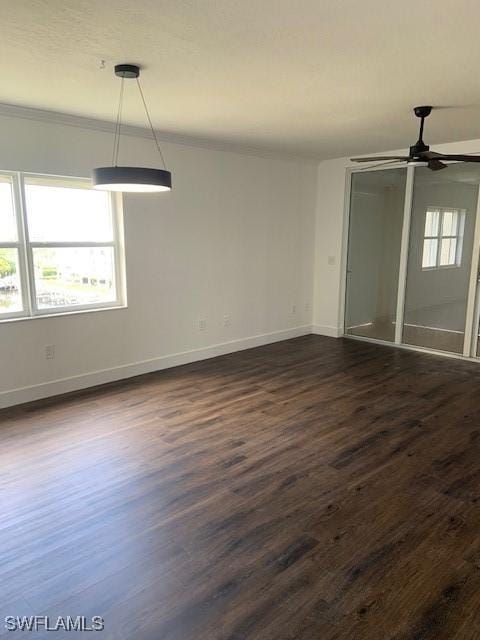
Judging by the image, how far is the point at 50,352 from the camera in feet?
13.8

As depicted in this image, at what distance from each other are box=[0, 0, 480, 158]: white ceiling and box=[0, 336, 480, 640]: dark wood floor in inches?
102

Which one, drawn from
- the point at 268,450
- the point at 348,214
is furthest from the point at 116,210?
the point at 348,214

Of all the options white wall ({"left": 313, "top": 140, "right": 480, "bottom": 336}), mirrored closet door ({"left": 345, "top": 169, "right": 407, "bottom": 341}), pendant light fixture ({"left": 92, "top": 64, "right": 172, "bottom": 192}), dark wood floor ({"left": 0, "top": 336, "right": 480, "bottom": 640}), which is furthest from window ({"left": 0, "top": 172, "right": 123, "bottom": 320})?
mirrored closet door ({"left": 345, "top": 169, "right": 407, "bottom": 341})

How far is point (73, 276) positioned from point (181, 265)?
1242 mm

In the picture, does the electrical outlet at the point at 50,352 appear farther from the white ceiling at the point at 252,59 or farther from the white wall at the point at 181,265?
the white ceiling at the point at 252,59

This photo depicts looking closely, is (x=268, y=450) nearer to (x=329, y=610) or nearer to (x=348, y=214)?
(x=329, y=610)

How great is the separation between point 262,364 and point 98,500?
302 centimetres

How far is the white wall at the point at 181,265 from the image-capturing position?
4051 mm

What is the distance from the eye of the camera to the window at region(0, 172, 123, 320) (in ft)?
12.9

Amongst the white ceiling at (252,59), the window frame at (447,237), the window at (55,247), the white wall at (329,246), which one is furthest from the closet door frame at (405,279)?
the window at (55,247)

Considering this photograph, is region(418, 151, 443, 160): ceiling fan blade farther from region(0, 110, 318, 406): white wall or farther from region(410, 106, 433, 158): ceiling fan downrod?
region(0, 110, 318, 406): white wall

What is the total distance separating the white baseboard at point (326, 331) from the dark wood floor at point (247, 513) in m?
2.39

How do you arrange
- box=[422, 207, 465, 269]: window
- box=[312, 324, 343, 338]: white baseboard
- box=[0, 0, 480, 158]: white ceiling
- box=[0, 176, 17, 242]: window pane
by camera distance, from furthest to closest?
box=[312, 324, 343, 338]: white baseboard < box=[422, 207, 465, 269]: window < box=[0, 176, 17, 242]: window pane < box=[0, 0, 480, 158]: white ceiling

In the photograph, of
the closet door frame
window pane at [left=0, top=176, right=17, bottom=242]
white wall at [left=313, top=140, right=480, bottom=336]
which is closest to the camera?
window pane at [left=0, top=176, right=17, bottom=242]
